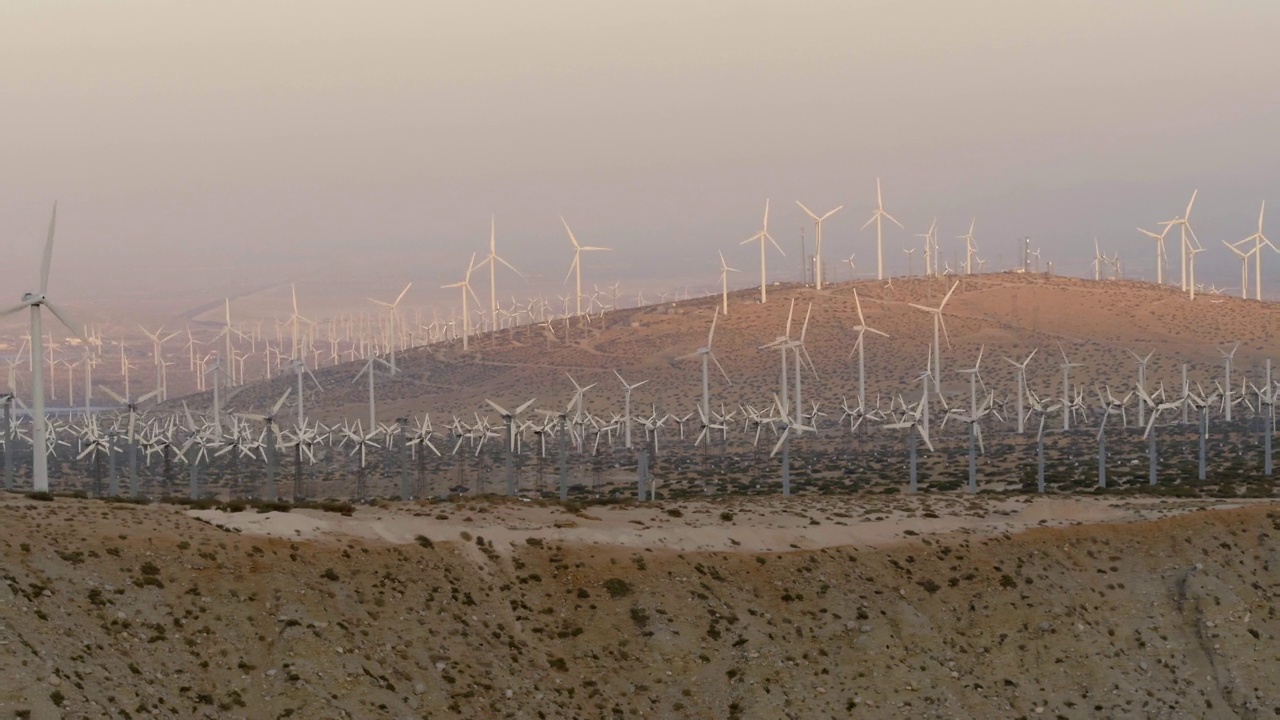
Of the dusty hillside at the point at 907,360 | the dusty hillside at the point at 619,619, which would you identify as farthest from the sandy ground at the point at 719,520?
the dusty hillside at the point at 907,360

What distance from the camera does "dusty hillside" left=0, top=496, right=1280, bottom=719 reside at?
1420 inches

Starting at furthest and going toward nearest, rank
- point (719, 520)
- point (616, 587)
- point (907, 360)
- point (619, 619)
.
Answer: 1. point (907, 360)
2. point (719, 520)
3. point (616, 587)
4. point (619, 619)

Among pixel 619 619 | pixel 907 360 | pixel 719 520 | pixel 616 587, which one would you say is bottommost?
pixel 619 619

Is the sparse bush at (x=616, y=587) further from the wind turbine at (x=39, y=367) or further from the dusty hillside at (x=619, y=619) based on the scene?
the wind turbine at (x=39, y=367)

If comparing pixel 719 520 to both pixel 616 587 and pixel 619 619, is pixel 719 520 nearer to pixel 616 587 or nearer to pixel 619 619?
pixel 616 587

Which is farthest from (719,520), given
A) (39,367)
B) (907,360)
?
(907,360)

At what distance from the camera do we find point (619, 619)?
152 feet

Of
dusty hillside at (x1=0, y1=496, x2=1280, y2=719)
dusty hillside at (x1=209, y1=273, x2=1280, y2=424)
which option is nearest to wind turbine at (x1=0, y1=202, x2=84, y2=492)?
dusty hillside at (x1=0, y1=496, x2=1280, y2=719)

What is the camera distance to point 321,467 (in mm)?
134875

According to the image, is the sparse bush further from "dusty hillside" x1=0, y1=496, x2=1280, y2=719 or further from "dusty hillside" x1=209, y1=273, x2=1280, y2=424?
"dusty hillside" x1=209, y1=273, x2=1280, y2=424

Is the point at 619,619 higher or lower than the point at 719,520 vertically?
lower

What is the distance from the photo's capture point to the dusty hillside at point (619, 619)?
118 feet

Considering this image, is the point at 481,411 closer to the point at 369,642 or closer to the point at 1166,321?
the point at 1166,321

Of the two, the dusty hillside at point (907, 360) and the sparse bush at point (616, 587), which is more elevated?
the dusty hillside at point (907, 360)
